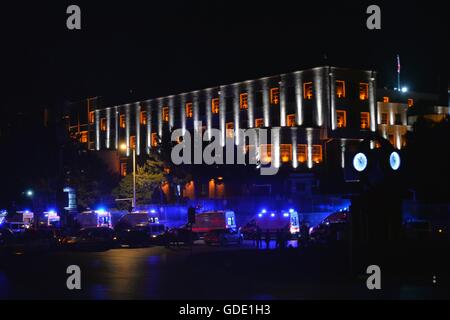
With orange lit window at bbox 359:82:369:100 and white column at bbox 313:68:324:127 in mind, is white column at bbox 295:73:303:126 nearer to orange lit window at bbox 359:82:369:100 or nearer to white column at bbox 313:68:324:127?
white column at bbox 313:68:324:127

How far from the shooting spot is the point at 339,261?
1189 inches

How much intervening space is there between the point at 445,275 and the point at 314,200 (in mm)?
41363

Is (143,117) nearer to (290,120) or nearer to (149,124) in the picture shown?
(149,124)

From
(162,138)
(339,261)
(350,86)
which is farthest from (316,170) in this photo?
(339,261)

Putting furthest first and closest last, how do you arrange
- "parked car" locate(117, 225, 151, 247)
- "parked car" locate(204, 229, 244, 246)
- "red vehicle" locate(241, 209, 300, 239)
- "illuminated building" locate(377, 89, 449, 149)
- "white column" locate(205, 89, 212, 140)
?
"white column" locate(205, 89, 212, 140), "illuminated building" locate(377, 89, 449, 149), "red vehicle" locate(241, 209, 300, 239), "parked car" locate(204, 229, 244, 246), "parked car" locate(117, 225, 151, 247)

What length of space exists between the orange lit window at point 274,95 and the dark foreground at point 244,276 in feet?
173

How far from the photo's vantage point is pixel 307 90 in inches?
3396

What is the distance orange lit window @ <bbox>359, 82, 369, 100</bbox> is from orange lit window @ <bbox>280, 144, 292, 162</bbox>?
10912 mm

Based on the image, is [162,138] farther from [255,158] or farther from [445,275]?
[445,275]

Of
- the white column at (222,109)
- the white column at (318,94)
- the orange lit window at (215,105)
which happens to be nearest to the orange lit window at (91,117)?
the orange lit window at (215,105)

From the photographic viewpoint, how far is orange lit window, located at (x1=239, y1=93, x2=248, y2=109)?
92.6m

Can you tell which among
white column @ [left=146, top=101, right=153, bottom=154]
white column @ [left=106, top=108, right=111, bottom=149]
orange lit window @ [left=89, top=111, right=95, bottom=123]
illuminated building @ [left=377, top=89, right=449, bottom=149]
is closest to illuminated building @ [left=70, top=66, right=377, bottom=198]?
illuminated building @ [left=377, top=89, right=449, bottom=149]

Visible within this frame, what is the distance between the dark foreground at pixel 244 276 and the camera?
21859 mm

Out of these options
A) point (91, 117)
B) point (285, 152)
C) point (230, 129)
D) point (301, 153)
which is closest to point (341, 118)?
point (301, 153)
